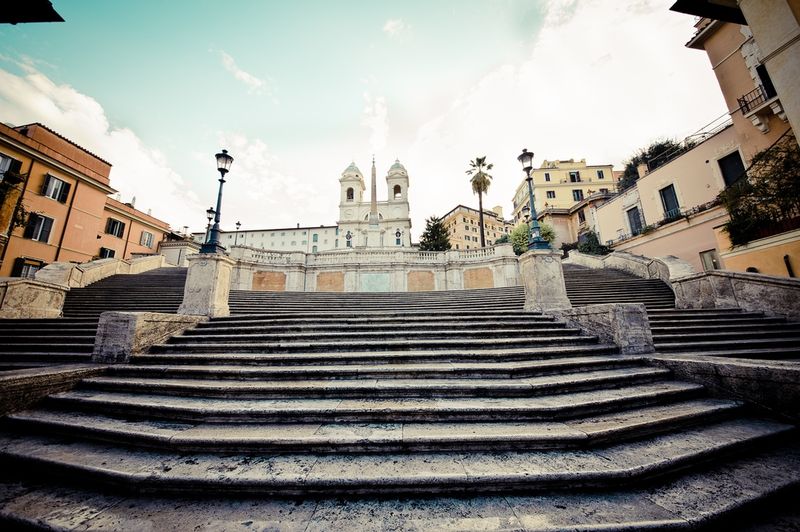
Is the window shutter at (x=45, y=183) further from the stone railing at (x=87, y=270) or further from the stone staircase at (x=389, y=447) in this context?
the stone staircase at (x=389, y=447)

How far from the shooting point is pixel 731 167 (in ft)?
51.8

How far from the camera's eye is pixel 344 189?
5262cm

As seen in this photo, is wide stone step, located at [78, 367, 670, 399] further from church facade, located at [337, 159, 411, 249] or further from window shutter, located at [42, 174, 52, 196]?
church facade, located at [337, 159, 411, 249]

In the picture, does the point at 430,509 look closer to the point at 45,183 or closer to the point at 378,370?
the point at 378,370

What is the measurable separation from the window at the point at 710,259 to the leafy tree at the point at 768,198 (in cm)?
698

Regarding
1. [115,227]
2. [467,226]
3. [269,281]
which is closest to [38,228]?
[115,227]

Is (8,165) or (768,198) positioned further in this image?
(8,165)

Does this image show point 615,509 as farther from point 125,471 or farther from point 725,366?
point 125,471

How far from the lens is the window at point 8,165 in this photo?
16.7 m

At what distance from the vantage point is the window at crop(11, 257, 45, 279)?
16.8 m

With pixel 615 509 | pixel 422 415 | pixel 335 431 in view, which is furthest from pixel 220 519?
pixel 615 509

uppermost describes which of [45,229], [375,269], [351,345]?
[45,229]

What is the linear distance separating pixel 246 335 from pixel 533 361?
5.96 meters

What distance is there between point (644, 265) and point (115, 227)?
3977 cm
